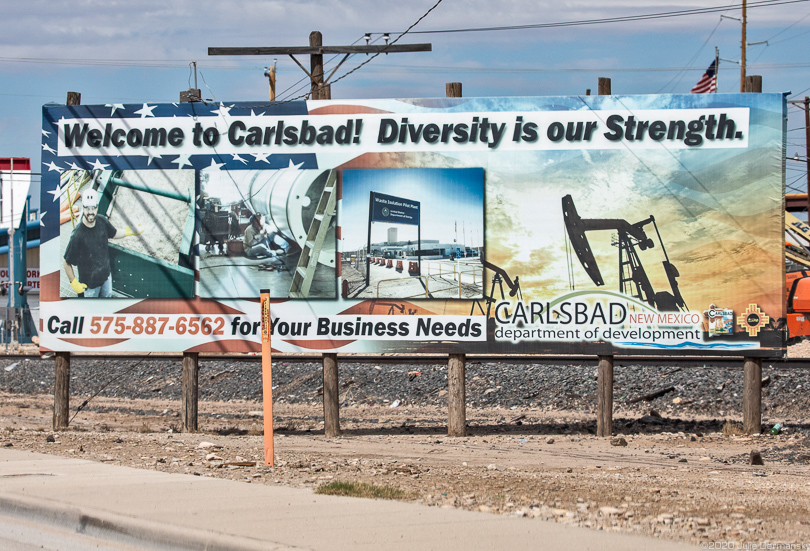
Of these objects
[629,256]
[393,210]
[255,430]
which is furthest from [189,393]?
[629,256]

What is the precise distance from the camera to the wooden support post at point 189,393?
47.0ft

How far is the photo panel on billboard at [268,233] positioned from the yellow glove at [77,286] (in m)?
2.16

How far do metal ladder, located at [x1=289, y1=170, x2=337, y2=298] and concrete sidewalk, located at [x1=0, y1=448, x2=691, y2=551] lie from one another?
5.83 metres

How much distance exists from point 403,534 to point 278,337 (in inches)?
325

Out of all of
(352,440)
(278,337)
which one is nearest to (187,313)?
(278,337)

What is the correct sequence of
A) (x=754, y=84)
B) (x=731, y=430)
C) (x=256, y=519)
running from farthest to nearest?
(x=731, y=430)
(x=754, y=84)
(x=256, y=519)

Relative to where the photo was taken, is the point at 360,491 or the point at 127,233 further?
the point at 127,233

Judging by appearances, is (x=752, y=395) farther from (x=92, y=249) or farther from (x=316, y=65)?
(x=92, y=249)

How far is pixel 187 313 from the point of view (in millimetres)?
14117

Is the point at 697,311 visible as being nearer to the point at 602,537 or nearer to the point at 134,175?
the point at 602,537

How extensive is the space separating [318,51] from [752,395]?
30.2 ft

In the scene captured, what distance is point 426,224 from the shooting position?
13.6m

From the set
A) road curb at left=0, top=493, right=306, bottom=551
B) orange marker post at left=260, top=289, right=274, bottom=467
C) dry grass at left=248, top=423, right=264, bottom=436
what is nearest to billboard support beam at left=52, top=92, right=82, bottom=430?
dry grass at left=248, top=423, right=264, bottom=436

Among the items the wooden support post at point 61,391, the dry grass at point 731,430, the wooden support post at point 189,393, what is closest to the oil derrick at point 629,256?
the dry grass at point 731,430
